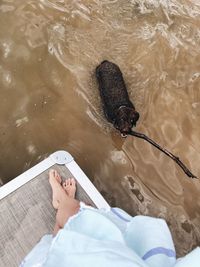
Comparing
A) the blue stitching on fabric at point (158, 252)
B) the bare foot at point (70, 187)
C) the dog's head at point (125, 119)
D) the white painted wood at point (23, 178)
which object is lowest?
the dog's head at point (125, 119)

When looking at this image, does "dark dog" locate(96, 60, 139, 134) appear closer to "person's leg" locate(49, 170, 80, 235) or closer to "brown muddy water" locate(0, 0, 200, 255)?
"brown muddy water" locate(0, 0, 200, 255)

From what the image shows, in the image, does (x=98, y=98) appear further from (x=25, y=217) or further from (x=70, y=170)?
(x=25, y=217)

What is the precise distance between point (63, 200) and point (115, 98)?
45.4 inches

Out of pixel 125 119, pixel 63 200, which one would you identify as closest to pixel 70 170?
pixel 63 200

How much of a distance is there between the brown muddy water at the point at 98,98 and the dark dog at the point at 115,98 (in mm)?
101

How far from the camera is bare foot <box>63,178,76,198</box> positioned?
264cm

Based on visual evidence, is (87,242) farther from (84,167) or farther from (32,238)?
(84,167)

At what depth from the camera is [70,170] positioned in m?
2.81

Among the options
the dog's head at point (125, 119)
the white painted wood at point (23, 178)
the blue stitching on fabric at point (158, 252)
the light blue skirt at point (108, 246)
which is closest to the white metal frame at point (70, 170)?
the white painted wood at point (23, 178)

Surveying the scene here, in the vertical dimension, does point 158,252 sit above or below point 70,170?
above

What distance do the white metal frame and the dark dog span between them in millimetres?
627

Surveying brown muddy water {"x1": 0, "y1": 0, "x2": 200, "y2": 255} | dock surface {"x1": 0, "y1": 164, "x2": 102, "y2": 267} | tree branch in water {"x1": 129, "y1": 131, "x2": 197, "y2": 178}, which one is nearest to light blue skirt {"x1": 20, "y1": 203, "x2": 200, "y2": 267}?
dock surface {"x1": 0, "y1": 164, "x2": 102, "y2": 267}

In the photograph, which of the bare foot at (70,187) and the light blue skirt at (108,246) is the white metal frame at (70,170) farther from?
the light blue skirt at (108,246)

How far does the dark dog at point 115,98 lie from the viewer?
3.26 metres
